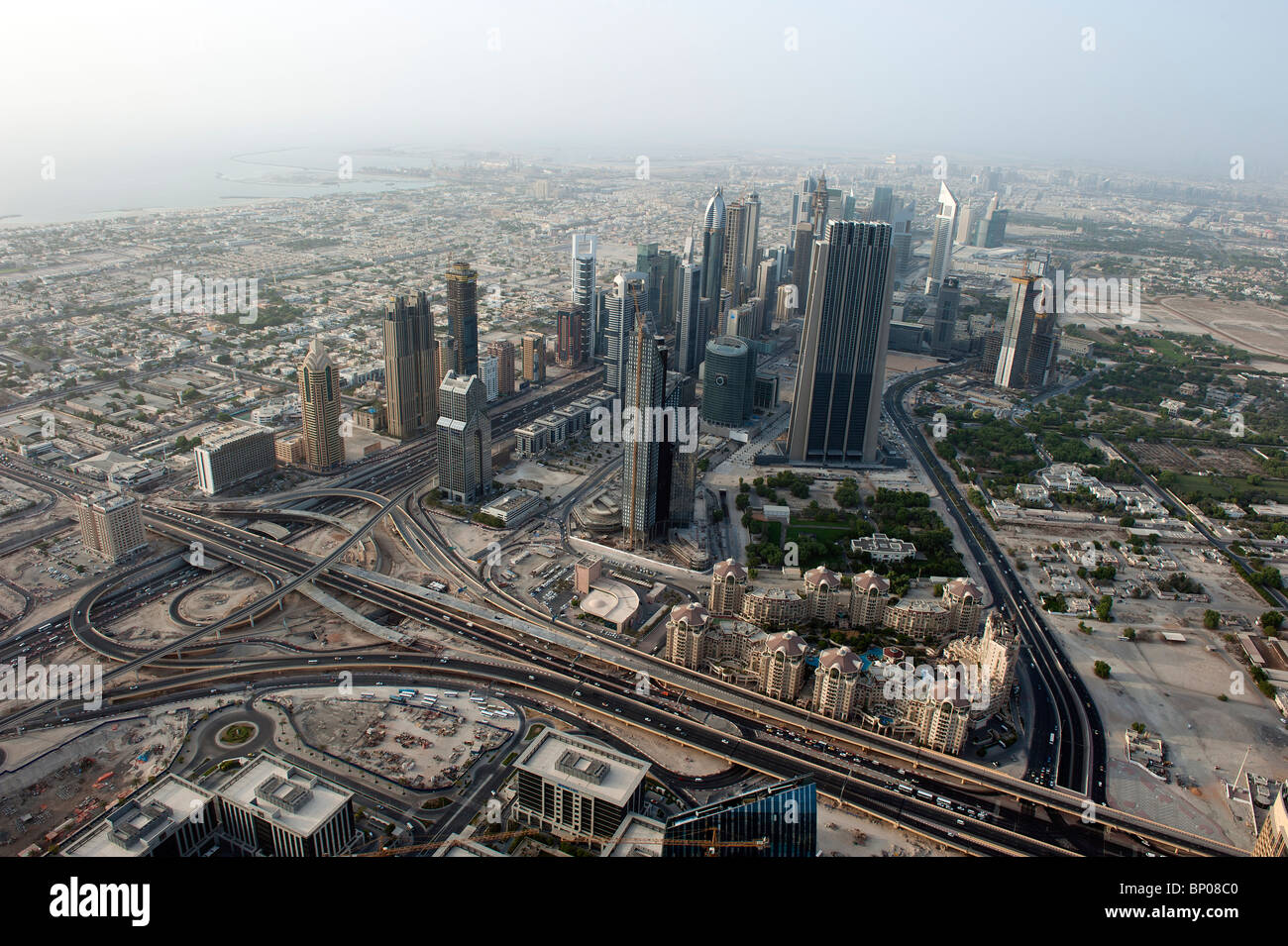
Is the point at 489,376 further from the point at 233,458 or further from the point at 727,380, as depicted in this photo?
the point at 233,458

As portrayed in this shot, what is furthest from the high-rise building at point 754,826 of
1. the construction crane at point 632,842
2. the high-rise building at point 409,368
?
the high-rise building at point 409,368

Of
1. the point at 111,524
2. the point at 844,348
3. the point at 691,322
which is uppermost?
the point at 844,348

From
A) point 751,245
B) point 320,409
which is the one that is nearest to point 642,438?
point 320,409

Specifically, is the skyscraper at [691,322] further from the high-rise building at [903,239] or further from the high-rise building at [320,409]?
the high-rise building at [903,239]

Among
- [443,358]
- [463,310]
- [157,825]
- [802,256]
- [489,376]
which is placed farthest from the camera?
[802,256]

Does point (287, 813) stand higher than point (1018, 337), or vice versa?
point (1018, 337)

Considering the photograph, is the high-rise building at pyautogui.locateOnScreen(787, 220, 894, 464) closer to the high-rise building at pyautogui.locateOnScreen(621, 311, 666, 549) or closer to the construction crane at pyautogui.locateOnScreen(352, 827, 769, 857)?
the high-rise building at pyautogui.locateOnScreen(621, 311, 666, 549)

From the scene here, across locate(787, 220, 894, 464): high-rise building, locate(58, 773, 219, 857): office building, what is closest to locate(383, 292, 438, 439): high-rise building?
locate(787, 220, 894, 464): high-rise building
